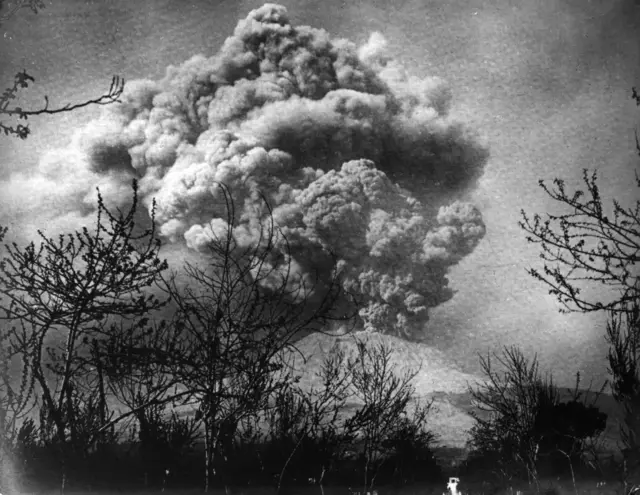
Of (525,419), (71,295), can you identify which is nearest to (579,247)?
(525,419)

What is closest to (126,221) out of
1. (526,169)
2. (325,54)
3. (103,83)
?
(103,83)

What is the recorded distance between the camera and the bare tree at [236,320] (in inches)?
130

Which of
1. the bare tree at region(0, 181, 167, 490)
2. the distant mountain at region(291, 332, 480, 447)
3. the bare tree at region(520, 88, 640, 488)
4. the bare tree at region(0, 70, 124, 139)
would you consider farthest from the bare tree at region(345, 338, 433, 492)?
the bare tree at region(0, 70, 124, 139)

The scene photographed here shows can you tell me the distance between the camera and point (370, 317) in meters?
3.50

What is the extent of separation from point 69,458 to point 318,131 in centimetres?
219

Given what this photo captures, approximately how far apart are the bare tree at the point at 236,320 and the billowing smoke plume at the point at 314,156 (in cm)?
12

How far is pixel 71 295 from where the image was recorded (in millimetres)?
3371

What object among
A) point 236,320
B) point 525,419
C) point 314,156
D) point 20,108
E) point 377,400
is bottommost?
point 525,419

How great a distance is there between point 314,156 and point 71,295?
151 cm

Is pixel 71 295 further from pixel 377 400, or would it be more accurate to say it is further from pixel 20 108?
pixel 377 400

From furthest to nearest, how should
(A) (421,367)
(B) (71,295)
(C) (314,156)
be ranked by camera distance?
1. (C) (314,156)
2. (A) (421,367)
3. (B) (71,295)

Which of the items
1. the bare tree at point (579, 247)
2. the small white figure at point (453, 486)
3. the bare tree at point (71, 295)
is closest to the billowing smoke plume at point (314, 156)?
the bare tree at point (71, 295)

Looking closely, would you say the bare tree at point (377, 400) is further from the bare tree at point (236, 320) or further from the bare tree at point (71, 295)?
the bare tree at point (71, 295)

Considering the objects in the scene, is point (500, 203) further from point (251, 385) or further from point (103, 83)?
point (103, 83)
